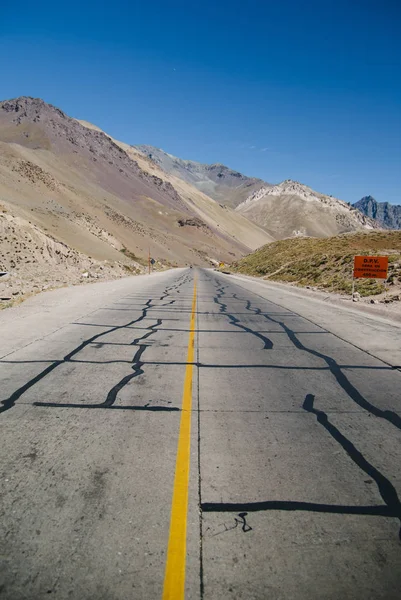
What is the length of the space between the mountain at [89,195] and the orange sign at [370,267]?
39852mm

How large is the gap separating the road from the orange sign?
1111 centimetres

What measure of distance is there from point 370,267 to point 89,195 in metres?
90.1

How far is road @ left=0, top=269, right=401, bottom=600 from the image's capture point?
2.27 meters

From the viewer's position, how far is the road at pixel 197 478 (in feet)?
7.46

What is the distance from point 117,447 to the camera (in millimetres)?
3725

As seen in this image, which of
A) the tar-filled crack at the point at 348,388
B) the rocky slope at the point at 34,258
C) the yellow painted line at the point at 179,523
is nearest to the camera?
the yellow painted line at the point at 179,523

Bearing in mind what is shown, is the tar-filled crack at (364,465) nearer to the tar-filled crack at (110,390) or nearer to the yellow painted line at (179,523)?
the yellow painted line at (179,523)

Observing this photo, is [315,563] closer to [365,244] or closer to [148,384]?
[148,384]

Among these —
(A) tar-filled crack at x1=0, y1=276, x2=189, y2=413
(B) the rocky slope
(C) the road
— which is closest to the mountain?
(B) the rocky slope

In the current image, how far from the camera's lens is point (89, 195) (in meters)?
96.2

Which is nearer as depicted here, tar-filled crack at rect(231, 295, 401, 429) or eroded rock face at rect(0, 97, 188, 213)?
tar-filled crack at rect(231, 295, 401, 429)

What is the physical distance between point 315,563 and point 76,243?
185 feet

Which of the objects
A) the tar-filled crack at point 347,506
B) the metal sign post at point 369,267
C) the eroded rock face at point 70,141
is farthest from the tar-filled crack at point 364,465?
the eroded rock face at point 70,141

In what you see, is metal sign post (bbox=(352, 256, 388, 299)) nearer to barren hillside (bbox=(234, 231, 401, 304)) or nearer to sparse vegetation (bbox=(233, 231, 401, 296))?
barren hillside (bbox=(234, 231, 401, 304))
